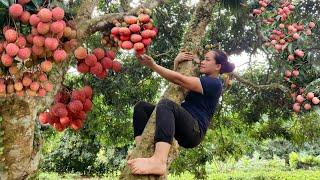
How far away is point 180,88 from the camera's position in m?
2.79

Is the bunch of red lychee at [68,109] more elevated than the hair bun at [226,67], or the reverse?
the hair bun at [226,67]

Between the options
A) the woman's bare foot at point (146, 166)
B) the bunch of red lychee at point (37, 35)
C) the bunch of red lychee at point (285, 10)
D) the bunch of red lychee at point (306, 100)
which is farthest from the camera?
the bunch of red lychee at point (285, 10)

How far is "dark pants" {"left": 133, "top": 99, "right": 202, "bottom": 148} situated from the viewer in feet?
8.01

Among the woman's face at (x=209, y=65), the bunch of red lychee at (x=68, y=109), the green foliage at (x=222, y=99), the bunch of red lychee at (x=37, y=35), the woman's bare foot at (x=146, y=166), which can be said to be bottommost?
the woman's bare foot at (x=146, y=166)

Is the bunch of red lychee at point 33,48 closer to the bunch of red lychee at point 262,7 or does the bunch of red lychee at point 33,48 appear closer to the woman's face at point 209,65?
the woman's face at point 209,65

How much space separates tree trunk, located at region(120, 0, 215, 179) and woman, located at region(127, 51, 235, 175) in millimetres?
39

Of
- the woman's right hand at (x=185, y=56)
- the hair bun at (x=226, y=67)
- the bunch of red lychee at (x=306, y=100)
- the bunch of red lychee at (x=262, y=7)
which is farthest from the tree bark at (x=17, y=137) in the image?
the bunch of red lychee at (x=262, y=7)

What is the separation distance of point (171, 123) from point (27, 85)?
2.63 feet

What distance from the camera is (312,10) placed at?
592cm

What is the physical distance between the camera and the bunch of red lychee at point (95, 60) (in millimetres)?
2439

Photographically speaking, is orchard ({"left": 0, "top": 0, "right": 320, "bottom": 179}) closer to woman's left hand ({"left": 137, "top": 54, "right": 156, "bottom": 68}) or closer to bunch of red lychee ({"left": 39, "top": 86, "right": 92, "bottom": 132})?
bunch of red lychee ({"left": 39, "top": 86, "right": 92, "bottom": 132})

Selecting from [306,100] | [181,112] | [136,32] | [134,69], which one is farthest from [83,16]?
[134,69]

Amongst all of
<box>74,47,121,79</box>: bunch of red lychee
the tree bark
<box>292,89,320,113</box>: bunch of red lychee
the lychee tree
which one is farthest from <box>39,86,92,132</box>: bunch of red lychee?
<box>292,89,320,113</box>: bunch of red lychee

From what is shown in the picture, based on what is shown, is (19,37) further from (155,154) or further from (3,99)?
(155,154)
